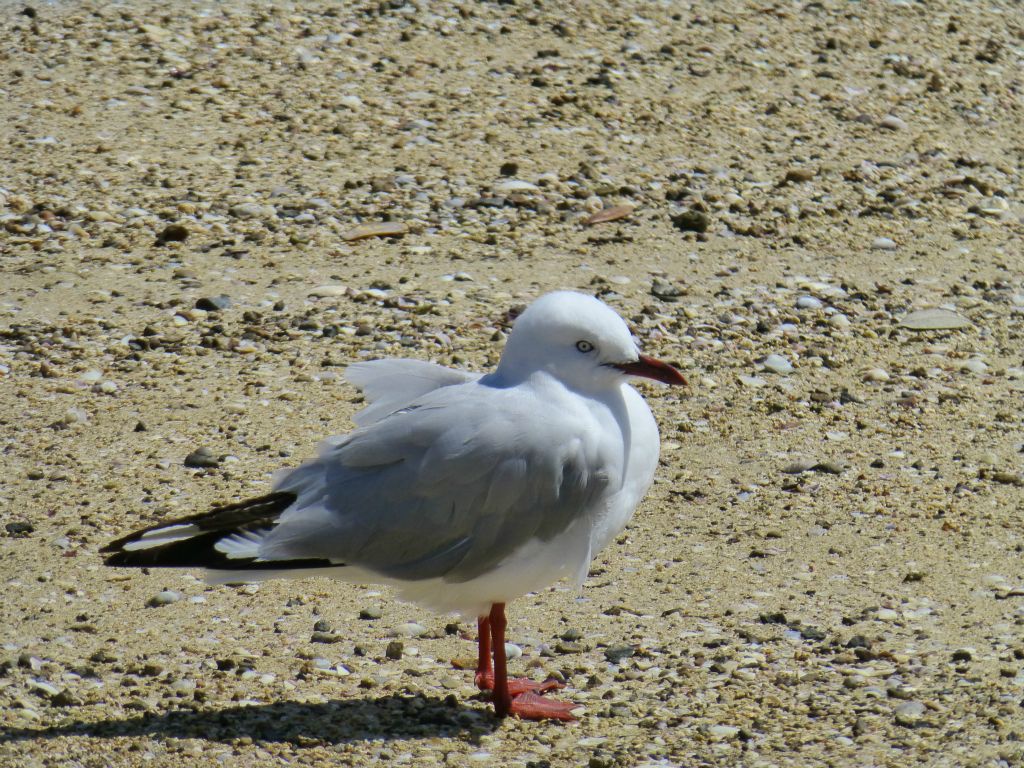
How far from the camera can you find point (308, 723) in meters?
4.14

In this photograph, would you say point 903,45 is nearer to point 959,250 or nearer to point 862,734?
point 959,250

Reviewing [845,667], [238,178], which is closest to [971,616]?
[845,667]

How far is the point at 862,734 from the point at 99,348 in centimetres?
387

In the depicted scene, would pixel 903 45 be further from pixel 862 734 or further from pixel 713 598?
pixel 862 734

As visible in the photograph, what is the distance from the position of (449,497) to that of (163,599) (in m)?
1.32

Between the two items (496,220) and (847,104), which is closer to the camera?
(496,220)

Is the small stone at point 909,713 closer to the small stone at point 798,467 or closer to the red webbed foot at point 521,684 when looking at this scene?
the red webbed foot at point 521,684

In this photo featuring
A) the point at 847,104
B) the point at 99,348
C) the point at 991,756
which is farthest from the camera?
the point at 847,104

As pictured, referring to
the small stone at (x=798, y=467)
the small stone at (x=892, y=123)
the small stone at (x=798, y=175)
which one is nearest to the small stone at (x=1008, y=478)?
the small stone at (x=798, y=467)

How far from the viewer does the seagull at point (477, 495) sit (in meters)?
3.98

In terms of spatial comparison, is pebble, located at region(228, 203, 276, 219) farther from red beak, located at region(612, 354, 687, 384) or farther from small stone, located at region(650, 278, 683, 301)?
red beak, located at region(612, 354, 687, 384)

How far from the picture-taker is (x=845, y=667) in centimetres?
444

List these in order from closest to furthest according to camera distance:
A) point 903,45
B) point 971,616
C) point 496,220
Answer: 1. point 971,616
2. point 496,220
3. point 903,45

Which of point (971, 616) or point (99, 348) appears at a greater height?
point (971, 616)
